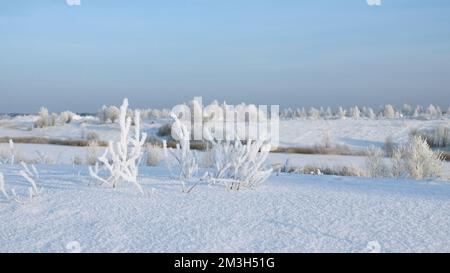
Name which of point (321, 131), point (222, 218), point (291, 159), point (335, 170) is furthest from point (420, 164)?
point (321, 131)

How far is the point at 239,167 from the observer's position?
4.84 meters

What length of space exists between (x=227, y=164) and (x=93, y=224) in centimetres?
154

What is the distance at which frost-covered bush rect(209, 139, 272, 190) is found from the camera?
4.66 meters

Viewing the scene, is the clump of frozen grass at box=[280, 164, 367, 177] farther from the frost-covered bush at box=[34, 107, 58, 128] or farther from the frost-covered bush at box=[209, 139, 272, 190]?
the frost-covered bush at box=[34, 107, 58, 128]

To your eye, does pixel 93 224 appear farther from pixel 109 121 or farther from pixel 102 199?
pixel 109 121

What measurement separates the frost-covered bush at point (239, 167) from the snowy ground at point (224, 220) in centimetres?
13

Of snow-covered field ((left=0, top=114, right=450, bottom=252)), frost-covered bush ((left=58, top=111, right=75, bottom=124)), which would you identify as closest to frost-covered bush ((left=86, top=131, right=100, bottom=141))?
frost-covered bush ((left=58, top=111, right=75, bottom=124))

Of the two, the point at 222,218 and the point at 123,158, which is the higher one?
the point at 123,158

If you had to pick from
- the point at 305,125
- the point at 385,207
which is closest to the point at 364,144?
the point at 305,125

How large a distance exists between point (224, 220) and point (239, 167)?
1.37 m

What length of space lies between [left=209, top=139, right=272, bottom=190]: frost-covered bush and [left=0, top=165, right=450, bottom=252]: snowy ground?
129 millimetres

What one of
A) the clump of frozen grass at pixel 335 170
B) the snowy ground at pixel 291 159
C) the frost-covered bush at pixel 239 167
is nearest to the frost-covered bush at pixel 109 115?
the snowy ground at pixel 291 159

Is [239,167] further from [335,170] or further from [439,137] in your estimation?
[439,137]

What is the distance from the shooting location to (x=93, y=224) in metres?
3.43
